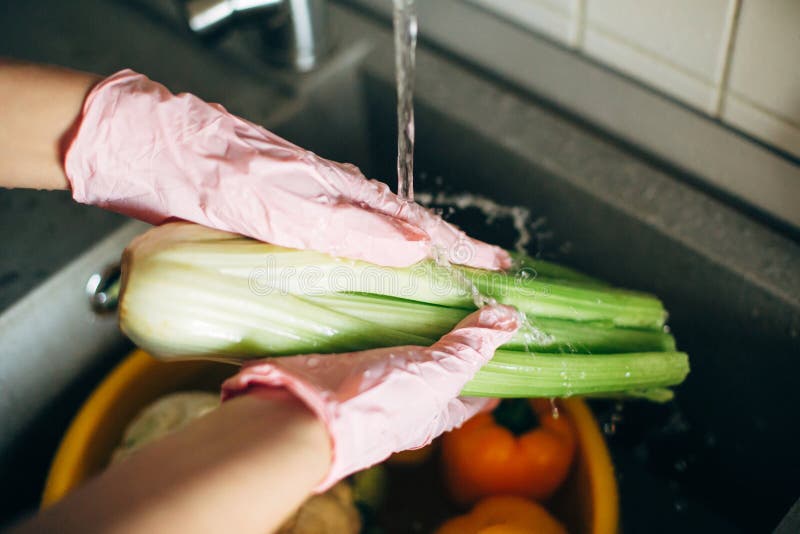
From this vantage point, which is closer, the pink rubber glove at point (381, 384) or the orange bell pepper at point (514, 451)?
the pink rubber glove at point (381, 384)

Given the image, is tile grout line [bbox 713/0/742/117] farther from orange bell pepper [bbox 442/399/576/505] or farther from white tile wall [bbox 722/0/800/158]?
orange bell pepper [bbox 442/399/576/505]

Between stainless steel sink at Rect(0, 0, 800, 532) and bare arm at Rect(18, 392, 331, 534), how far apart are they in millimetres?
365

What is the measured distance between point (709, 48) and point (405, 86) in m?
0.37

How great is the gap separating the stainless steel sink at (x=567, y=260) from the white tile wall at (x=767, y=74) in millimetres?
105

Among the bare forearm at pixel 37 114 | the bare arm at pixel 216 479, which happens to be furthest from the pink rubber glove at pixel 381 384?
the bare forearm at pixel 37 114

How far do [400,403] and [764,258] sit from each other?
1.58ft

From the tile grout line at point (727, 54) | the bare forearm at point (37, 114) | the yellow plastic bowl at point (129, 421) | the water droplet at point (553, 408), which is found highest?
the tile grout line at point (727, 54)

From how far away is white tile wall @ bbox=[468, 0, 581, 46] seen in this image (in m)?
0.96

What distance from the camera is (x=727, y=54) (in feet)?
2.72

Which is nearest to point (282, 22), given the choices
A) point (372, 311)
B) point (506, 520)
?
point (372, 311)

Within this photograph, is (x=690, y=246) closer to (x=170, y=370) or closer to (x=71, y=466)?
(x=170, y=370)

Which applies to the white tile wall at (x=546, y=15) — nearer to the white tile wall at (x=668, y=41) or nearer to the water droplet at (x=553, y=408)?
the white tile wall at (x=668, y=41)

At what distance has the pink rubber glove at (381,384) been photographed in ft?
1.95

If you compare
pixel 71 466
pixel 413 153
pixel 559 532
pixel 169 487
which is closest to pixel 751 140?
pixel 413 153
